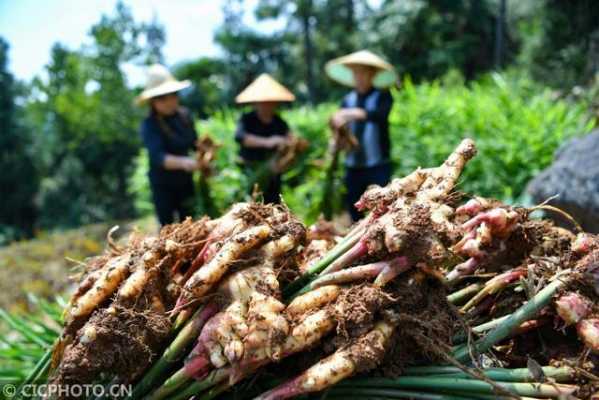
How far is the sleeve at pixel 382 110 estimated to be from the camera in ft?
12.7

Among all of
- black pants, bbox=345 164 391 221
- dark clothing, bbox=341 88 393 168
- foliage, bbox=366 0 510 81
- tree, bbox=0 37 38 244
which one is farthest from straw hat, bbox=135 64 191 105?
foliage, bbox=366 0 510 81

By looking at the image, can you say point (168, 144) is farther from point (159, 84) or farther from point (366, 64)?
point (366, 64)

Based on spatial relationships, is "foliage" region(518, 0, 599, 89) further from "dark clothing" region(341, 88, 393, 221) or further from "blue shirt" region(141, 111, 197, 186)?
"blue shirt" region(141, 111, 197, 186)

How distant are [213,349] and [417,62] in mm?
20817

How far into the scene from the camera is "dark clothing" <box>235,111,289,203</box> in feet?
14.1

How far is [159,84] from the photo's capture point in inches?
156

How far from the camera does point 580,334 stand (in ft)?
4.46

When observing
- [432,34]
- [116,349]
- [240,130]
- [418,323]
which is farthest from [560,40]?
[116,349]

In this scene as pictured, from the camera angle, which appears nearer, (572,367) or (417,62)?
(572,367)

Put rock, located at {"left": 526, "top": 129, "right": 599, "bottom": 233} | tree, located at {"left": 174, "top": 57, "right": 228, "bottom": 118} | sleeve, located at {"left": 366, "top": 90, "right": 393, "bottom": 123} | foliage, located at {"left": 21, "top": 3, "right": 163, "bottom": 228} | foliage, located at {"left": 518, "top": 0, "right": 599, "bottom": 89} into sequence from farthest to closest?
tree, located at {"left": 174, "top": 57, "right": 228, "bottom": 118}
foliage, located at {"left": 21, "top": 3, "right": 163, "bottom": 228}
foliage, located at {"left": 518, "top": 0, "right": 599, "bottom": 89}
sleeve, located at {"left": 366, "top": 90, "right": 393, "bottom": 123}
rock, located at {"left": 526, "top": 129, "right": 599, "bottom": 233}

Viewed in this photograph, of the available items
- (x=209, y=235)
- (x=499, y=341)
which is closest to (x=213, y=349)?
(x=209, y=235)

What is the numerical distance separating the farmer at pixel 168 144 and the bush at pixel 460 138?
0.82 feet

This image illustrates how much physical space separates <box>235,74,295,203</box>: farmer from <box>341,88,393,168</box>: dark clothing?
529mm

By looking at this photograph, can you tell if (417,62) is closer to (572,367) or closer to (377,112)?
(377,112)
